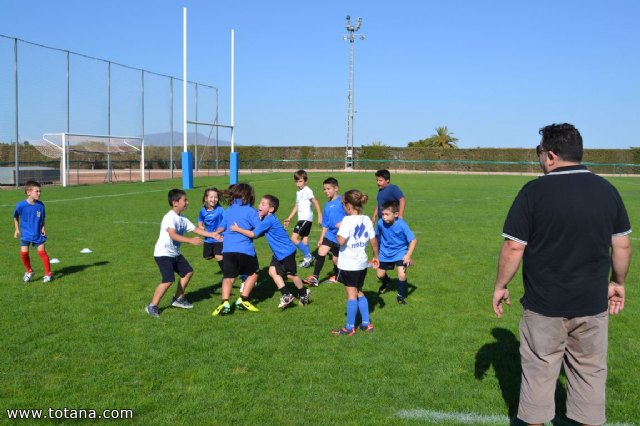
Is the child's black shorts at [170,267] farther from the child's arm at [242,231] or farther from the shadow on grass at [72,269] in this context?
the shadow on grass at [72,269]

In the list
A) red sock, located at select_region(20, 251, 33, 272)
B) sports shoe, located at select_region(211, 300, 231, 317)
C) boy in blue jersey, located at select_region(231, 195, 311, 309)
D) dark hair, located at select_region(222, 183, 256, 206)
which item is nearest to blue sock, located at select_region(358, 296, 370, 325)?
boy in blue jersey, located at select_region(231, 195, 311, 309)

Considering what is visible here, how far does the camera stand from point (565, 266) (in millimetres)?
3482

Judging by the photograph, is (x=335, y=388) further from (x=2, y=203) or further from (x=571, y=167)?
(x=2, y=203)

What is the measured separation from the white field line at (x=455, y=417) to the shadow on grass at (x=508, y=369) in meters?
0.10

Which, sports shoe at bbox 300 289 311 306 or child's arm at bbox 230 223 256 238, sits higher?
child's arm at bbox 230 223 256 238

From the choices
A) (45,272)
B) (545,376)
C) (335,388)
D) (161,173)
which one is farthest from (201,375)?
(161,173)

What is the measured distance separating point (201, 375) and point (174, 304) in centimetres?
250

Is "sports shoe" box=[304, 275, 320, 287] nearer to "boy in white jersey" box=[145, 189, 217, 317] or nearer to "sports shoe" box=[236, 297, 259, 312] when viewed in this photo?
"sports shoe" box=[236, 297, 259, 312]

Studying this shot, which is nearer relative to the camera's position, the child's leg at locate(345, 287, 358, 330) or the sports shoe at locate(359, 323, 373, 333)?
the child's leg at locate(345, 287, 358, 330)

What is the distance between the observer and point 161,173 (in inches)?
1827

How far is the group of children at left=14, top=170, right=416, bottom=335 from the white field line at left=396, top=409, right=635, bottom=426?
6.56 ft

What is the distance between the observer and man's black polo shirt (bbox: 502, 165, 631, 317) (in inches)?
133

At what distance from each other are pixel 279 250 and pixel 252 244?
50cm

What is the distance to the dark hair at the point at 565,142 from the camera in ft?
11.3
